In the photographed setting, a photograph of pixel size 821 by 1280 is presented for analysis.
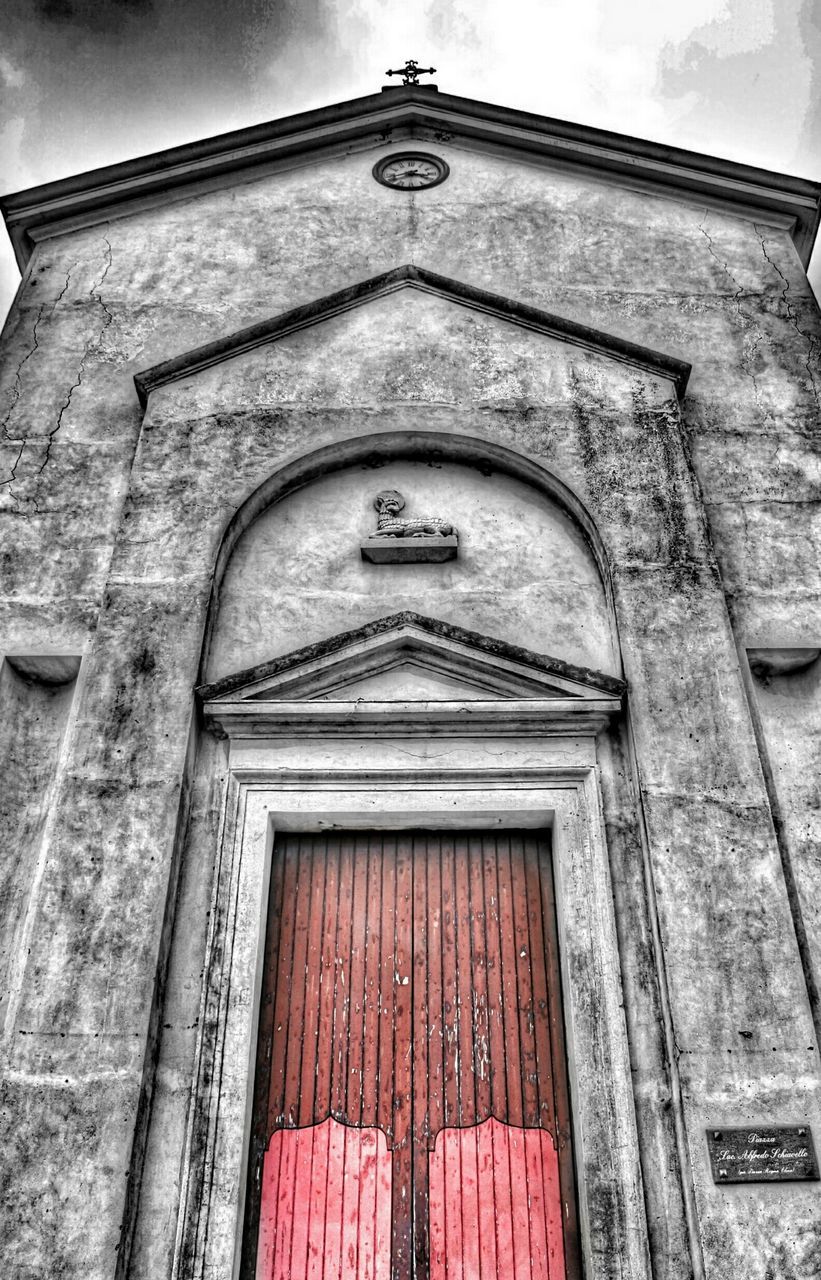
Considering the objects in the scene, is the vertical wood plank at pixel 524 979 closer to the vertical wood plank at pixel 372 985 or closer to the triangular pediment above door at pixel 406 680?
the vertical wood plank at pixel 372 985

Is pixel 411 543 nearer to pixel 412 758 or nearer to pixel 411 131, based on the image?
pixel 412 758

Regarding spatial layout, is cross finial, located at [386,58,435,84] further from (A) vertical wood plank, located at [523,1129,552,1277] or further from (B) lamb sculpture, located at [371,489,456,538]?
(A) vertical wood plank, located at [523,1129,552,1277]

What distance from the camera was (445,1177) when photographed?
235 inches

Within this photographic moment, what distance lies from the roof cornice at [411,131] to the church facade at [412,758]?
641mm

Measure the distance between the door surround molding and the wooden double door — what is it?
19cm

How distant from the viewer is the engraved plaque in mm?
5445

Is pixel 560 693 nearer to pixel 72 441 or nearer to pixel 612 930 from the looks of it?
pixel 612 930

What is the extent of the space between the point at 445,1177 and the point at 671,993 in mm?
1688

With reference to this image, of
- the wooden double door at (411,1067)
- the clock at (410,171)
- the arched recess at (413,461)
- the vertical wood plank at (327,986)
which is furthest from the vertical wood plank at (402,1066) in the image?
the clock at (410,171)

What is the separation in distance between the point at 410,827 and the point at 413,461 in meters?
3.22

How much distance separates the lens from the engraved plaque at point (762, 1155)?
17.9 ft

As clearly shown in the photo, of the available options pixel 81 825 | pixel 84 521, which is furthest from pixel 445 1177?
pixel 84 521

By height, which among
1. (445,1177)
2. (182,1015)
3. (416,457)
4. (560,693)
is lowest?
(445,1177)

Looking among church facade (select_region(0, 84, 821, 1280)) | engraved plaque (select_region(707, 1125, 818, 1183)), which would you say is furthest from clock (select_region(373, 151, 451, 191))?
engraved plaque (select_region(707, 1125, 818, 1183))
